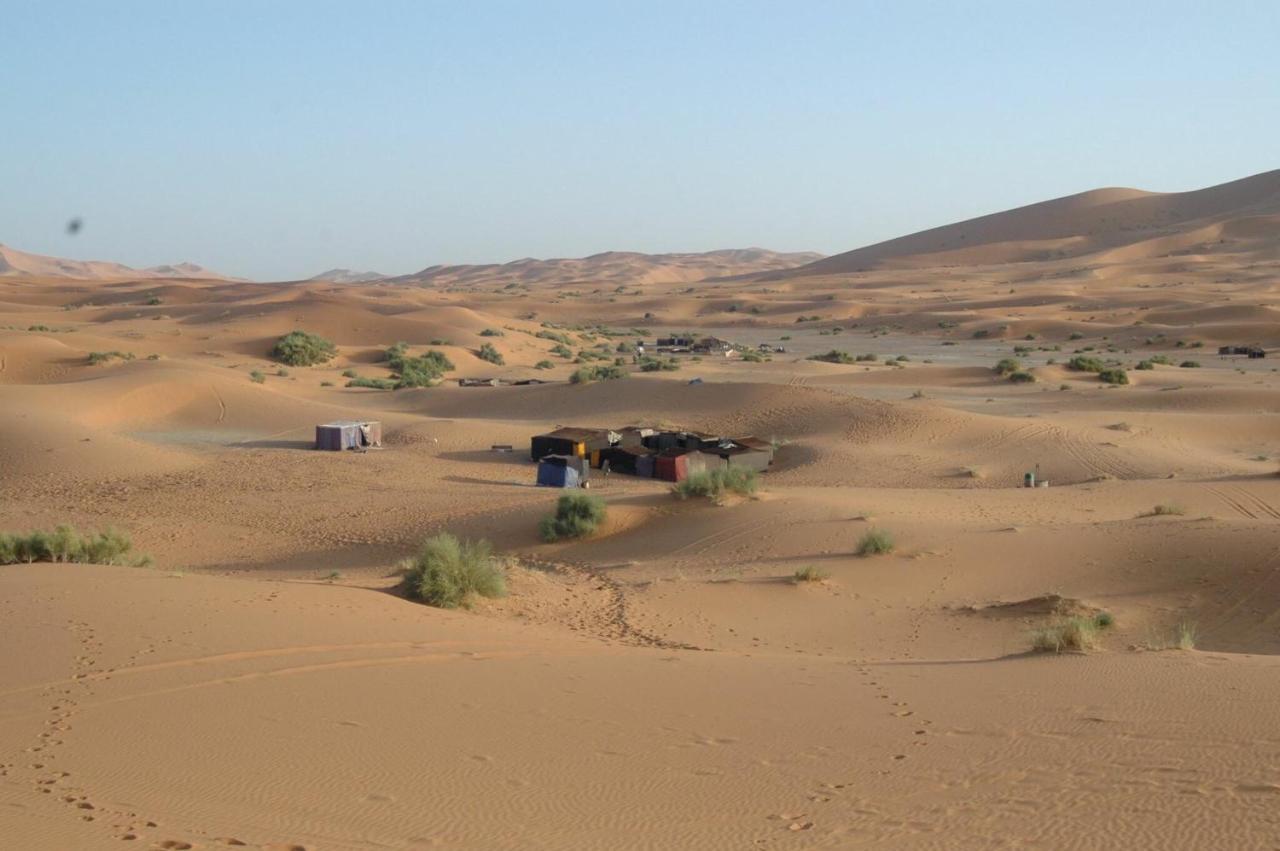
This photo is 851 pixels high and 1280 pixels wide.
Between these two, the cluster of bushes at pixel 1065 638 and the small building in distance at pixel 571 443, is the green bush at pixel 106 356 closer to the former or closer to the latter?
the small building in distance at pixel 571 443

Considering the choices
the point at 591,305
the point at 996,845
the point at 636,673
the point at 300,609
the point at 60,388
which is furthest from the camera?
the point at 591,305

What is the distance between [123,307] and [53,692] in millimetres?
85138

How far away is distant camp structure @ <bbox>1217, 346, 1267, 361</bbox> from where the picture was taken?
2242 inches

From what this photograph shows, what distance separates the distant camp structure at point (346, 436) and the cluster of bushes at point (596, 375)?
11.1m

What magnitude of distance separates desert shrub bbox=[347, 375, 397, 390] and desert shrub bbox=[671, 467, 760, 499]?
2611 centimetres

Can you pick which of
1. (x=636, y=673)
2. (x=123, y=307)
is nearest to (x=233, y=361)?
(x=123, y=307)

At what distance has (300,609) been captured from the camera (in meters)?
12.0

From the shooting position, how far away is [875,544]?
18.1 metres

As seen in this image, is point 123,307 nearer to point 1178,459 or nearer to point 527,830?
point 1178,459

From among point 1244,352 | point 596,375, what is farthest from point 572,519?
point 1244,352

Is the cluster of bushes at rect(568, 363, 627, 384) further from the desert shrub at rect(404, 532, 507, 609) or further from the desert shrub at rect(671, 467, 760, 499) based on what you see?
the desert shrub at rect(404, 532, 507, 609)

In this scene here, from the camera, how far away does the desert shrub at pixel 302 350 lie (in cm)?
5494

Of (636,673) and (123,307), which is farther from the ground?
(123,307)

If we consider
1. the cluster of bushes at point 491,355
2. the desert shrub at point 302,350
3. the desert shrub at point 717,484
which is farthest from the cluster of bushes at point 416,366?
the desert shrub at point 717,484
